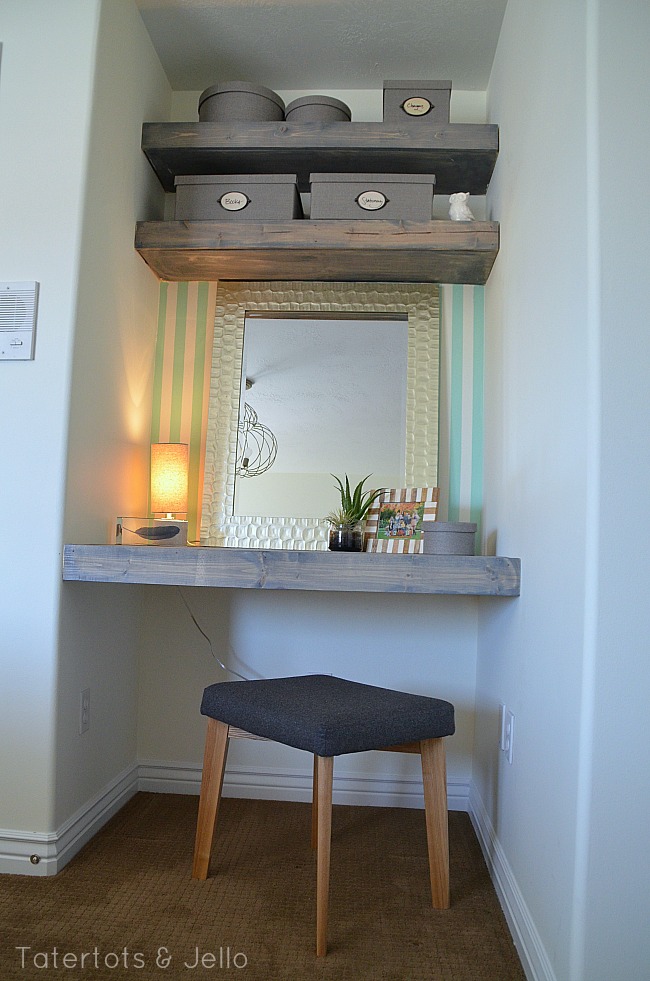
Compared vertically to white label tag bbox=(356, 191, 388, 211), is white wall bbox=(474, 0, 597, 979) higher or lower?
lower

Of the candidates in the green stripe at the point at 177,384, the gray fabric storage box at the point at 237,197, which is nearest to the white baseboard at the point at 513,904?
the green stripe at the point at 177,384

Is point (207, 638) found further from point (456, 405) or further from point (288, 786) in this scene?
point (456, 405)

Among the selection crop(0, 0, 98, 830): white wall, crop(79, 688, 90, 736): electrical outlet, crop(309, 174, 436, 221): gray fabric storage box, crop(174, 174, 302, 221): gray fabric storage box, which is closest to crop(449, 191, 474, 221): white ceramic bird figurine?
crop(309, 174, 436, 221): gray fabric storage box

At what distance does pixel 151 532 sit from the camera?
2.15 m

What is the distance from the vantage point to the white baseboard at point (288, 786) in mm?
2494

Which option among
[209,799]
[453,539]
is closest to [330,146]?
[453,539]

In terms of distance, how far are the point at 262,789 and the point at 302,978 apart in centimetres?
103

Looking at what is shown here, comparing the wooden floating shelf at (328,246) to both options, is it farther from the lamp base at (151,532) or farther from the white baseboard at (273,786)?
the white baseboard at (273,786)

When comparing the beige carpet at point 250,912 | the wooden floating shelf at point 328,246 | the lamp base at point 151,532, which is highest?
the wooden floating shelf at point 328,246

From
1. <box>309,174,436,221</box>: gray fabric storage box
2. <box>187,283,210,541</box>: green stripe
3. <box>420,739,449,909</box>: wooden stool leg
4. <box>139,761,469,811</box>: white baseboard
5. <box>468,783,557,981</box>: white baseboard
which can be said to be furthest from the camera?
<box>187,283,210,541</box>: green stripe

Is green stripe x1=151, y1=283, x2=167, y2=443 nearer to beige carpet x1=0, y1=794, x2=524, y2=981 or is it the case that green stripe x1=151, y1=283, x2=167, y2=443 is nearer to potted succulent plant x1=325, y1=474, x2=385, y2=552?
potted succulent plant x1=325, y1=474, x2=385, y2=552

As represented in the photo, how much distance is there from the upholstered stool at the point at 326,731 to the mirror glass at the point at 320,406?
71cm

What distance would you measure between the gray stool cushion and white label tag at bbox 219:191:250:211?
142cm

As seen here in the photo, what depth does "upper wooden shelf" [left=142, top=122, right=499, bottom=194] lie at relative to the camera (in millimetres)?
2377
